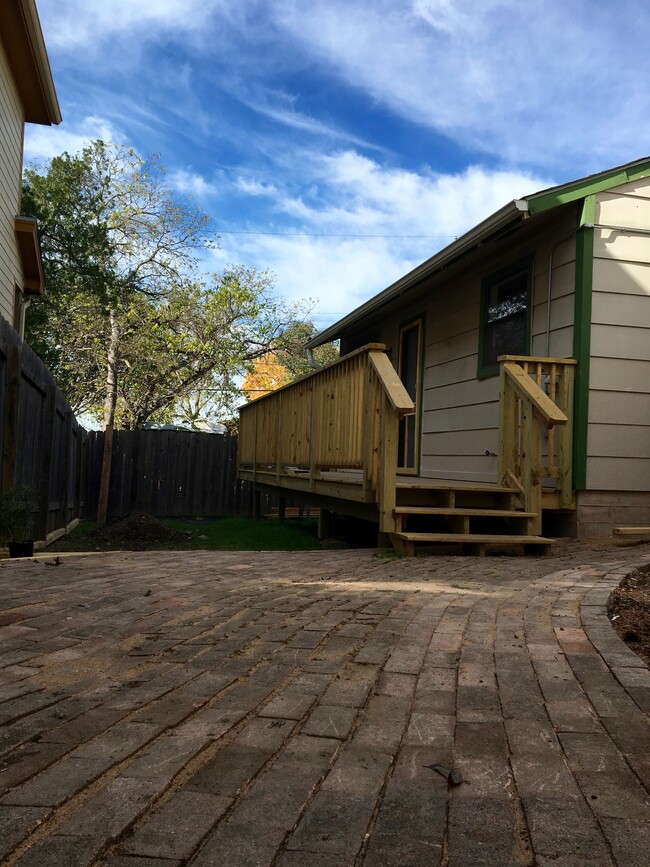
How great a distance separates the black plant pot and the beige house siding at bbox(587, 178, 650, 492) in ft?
17.1

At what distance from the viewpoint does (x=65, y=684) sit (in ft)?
7.44

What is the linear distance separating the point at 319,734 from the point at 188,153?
24156 mm

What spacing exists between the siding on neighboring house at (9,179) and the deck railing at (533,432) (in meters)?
6.93

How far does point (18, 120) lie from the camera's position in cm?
1100

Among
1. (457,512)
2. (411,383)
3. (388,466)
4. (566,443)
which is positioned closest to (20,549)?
(388,466)

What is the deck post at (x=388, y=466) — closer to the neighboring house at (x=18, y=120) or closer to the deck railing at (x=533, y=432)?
the deck railing at (x=533, y=432)

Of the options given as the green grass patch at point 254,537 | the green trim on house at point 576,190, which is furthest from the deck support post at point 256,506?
A: the green trim on house at point 576,190

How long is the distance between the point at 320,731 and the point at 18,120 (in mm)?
11968

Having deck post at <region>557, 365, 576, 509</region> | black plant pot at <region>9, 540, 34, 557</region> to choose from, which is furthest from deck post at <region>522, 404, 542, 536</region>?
black plant pot at <region>9, 540, 34, 557</region>

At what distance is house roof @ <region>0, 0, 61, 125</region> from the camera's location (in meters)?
8.67

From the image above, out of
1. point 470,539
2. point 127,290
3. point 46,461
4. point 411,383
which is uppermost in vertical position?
point 127,290

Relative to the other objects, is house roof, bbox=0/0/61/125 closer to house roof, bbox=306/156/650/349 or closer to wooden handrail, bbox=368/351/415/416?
house roof, bbox=306/156/650/349

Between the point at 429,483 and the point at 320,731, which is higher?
the point at 429,483

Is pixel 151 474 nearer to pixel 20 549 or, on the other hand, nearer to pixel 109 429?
pixel 109 429
